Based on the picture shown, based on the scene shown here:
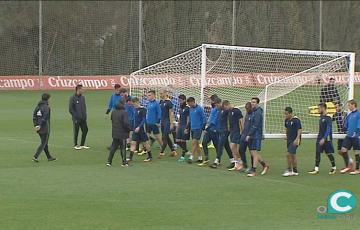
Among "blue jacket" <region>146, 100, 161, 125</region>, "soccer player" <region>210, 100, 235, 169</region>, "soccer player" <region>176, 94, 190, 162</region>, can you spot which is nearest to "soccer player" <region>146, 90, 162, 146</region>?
"blue jacket" <region>146, 100, 161, 125</region>

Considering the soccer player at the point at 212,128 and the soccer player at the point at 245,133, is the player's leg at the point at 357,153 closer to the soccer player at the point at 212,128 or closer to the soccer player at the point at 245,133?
the soccer player at the point at 245,133

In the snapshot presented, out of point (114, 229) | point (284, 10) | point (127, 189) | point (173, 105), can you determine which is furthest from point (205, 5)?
point (114, 229)

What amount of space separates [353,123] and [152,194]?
6275 mm

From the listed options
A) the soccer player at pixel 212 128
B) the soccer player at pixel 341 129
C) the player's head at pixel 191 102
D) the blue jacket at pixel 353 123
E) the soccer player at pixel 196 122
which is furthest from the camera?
the soccer player at pixel 196 122

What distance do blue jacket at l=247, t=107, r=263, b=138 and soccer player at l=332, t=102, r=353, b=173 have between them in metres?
2.42

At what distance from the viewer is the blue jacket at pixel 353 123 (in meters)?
20.6

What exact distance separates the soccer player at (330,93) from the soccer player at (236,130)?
3.81m

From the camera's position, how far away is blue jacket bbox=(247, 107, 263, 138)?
66.6 feet

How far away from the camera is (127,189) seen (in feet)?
58.4

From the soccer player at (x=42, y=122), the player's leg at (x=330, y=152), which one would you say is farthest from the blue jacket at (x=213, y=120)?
the soccer player at (x=42, y=122)

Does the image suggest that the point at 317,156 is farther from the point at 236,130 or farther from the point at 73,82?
the point at 73,82

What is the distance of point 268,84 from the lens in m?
31.2

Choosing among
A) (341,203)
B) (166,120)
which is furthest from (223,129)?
(341,203)

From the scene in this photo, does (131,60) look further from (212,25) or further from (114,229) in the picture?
(114,229)
